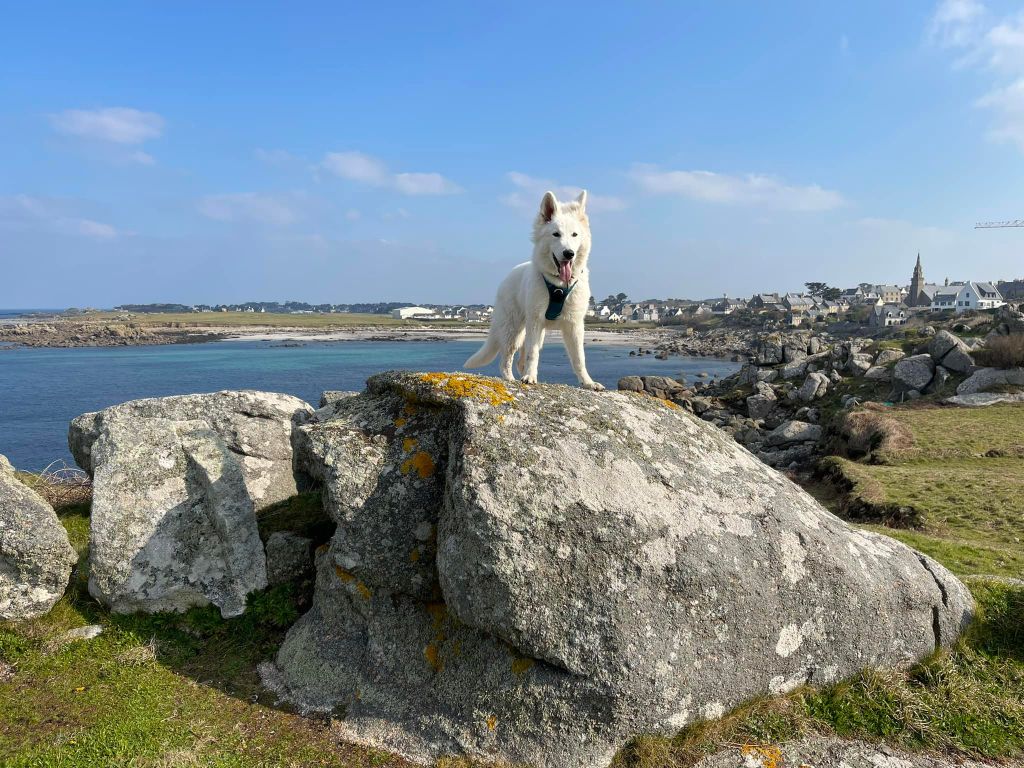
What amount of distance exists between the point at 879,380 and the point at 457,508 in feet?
128

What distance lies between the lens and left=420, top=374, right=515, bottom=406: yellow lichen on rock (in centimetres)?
654

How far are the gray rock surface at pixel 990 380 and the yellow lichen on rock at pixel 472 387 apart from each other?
114 feet

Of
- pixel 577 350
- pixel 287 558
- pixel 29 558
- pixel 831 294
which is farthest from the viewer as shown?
pixel 831 294

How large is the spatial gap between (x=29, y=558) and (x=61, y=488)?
4915 mm

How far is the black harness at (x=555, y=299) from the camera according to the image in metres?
7.68

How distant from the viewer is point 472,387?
6641mm

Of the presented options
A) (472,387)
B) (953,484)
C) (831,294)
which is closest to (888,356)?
A: (953,484)

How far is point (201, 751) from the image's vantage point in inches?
209

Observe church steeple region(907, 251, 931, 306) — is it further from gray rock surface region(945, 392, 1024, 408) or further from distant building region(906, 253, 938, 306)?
gray rock surface region(945, 392, 1024, 408)

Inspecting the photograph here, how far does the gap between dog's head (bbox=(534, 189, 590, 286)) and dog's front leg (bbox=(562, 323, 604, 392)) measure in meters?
0.74

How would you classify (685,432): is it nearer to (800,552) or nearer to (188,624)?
(800,552)

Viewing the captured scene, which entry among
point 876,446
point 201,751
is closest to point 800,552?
point 201,751

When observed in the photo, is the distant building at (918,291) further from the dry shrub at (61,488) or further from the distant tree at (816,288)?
the dry shrub at (61,488)

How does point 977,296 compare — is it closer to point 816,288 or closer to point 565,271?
point 816,288
